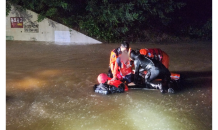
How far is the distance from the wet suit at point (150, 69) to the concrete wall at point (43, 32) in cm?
944

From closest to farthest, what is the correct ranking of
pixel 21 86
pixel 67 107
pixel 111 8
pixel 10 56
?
1. pixel 67 107
2. pixel 21 86
3. pixel 10 56
4. pixel 111 8

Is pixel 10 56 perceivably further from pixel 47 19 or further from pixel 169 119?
pixel 169 119

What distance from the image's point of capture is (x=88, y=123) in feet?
14.0

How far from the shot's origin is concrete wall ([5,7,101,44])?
15.6 m

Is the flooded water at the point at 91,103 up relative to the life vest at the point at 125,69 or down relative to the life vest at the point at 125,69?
down

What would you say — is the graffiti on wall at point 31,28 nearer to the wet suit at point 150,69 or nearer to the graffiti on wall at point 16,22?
the graffiti on wall at point 16,22

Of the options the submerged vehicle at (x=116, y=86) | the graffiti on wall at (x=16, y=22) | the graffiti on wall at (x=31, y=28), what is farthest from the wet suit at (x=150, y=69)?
the graffiti on wall at (x=16, y=22)

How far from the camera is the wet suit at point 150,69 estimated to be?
5.84 meters

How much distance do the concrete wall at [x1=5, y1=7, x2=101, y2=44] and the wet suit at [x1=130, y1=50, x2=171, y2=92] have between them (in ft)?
31.0

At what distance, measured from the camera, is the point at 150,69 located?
5.94 meters

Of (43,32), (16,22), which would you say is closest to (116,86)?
(43,32)

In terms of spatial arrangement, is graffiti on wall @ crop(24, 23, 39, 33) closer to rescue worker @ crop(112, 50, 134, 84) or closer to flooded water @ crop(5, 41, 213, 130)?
flooded water @ crop(5, 41, 213, 130)

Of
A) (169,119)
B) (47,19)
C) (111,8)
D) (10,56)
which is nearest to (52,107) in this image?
(169,119)
